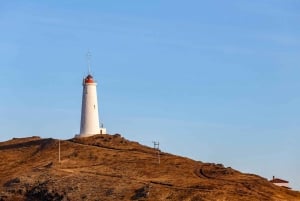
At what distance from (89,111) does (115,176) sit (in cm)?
3019

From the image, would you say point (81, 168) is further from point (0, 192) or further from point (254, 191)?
point (254, 191)

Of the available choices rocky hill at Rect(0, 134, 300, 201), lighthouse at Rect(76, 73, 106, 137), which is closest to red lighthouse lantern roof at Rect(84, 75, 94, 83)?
lighthouse at Rect(76, 73, 106, 137)

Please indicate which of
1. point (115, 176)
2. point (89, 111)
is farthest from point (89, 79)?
point (115, 176)

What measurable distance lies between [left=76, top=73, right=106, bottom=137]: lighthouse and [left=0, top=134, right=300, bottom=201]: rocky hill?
323cm

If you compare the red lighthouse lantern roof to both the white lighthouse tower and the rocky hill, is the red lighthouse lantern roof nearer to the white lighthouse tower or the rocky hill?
the white lighthouse tower

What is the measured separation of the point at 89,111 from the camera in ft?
427

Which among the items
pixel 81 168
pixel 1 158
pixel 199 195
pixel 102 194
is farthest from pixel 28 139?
pixel 199 195

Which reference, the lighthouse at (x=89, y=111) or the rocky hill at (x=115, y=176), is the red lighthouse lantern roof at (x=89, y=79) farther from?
the rocky hill at (x=115, y=176)

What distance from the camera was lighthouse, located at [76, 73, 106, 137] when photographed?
427ft

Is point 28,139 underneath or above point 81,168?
above

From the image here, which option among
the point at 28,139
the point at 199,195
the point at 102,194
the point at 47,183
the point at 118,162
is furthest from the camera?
the point at 28,139

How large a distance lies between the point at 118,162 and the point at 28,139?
33.2m

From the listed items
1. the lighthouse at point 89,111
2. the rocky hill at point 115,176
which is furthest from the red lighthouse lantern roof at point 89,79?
the rocky hill at point 115,176

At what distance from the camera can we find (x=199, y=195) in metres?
88.4
